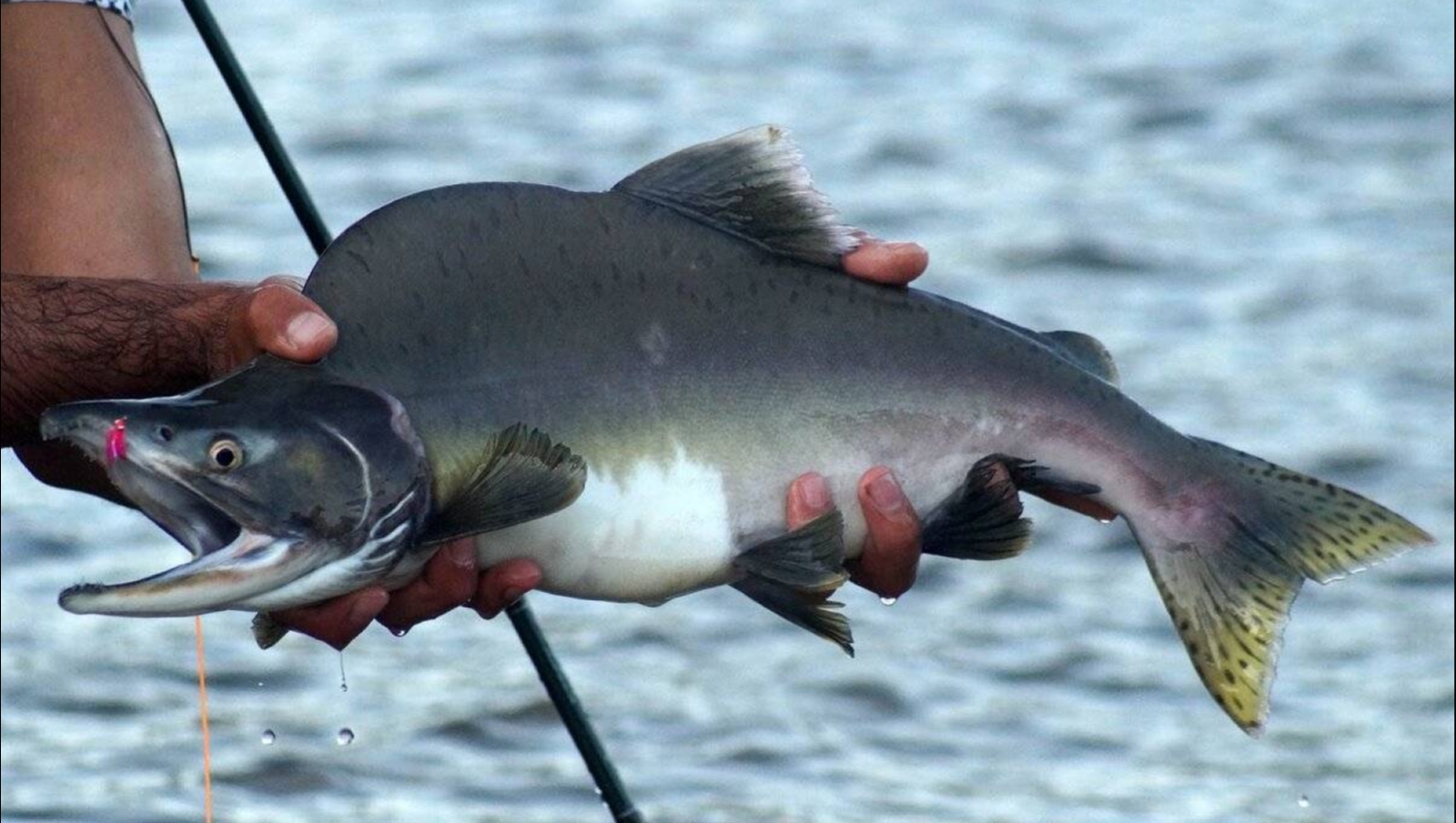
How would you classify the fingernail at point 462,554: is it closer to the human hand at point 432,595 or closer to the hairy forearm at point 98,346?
the human hand at point 432,595

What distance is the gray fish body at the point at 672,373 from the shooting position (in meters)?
2.99

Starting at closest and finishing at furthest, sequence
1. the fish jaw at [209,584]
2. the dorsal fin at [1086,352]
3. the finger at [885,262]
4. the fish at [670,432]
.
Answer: the fish jaw at [209,584]
the fish at [670,432]
the finger at [885,262]
the dorsal fin at [1086,352]

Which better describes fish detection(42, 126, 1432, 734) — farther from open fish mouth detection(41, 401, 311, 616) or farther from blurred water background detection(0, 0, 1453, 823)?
blurred water background detection(0, 0, 1453, 823)

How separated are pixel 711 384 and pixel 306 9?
874 centimetres

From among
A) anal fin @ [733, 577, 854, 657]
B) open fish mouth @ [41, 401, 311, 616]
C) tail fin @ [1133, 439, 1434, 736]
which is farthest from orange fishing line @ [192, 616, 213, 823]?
tail fin @ [1133, 439, 1434, 736]

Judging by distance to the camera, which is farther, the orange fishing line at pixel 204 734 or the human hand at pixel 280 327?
the orange fishing line at pixel 204 734

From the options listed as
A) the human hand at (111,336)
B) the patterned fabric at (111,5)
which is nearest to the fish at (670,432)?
the human hand at (111,336)

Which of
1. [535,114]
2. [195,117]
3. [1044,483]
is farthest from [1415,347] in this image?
[1044,483]

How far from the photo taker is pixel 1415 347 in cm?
811

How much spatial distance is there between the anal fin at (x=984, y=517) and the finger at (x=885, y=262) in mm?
249

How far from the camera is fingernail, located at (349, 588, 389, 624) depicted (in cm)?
310

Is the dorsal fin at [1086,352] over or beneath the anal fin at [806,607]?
over

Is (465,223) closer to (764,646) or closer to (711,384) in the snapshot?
(711,384)

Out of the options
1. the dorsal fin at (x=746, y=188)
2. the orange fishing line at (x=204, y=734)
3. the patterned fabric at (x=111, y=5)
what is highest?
the patterned fabric at (x=111, y=5)
